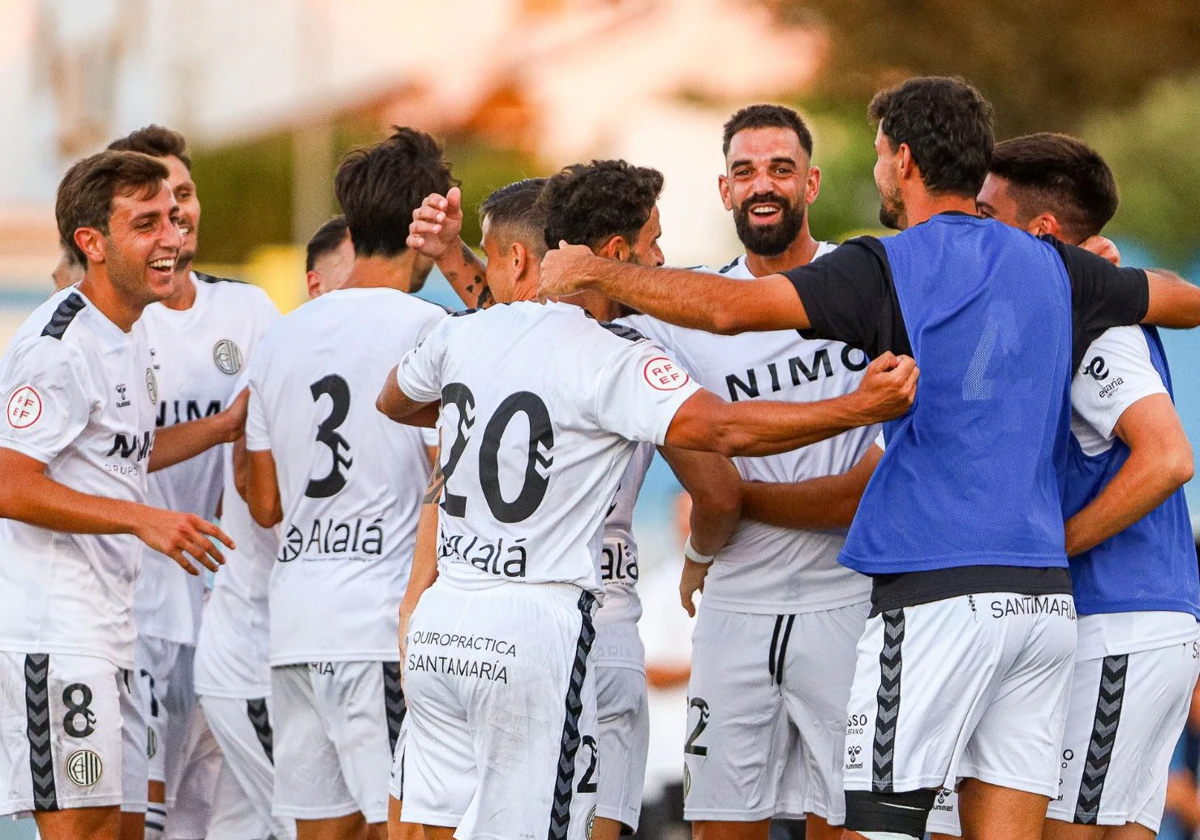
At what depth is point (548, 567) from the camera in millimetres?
4777

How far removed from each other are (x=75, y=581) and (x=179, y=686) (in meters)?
1.22

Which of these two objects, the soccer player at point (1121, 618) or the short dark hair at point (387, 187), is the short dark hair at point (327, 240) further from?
the soccer player at point (1121, 618)

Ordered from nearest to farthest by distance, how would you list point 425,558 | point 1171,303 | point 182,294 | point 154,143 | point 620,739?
point 1171,303 < point 425,558 < point 620,739 < point 182,294 < point 154,143

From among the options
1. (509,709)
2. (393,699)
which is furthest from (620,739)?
(509,709)

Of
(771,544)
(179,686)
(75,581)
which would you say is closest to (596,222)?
(771,544)

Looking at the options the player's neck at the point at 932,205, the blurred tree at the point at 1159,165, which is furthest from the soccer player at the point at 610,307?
the blurred tree at the point at 1159,165

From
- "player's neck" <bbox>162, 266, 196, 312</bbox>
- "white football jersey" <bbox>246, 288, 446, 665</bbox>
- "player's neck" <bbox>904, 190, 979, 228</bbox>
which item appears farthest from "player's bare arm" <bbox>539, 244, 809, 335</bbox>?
"player's neck" <bbox>162, 266, 196, 312</bbox>

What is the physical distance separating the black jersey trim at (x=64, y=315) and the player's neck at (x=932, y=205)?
3.04 meters

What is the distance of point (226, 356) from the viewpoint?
7172mm

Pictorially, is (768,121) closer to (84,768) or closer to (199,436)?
(199,436)

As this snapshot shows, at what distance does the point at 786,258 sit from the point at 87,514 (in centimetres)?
278

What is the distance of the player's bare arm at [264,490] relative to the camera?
6297mm

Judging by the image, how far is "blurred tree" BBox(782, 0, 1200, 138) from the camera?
42719 millimetres

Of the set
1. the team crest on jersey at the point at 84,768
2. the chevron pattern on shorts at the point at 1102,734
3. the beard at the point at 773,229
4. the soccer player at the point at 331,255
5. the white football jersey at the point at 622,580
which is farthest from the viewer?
the soccer player at the point at 331,255
